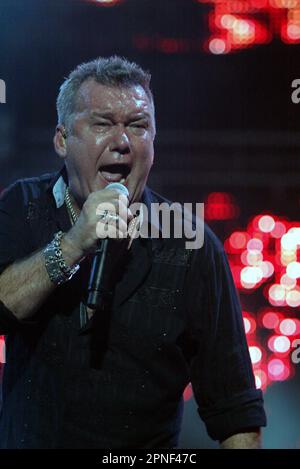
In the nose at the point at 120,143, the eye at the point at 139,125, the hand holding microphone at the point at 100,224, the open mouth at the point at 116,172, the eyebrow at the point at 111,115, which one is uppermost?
the eyebrow at the point at 111,115

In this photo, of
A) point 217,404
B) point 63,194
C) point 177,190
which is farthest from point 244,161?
point 217,404

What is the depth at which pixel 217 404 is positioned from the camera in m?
1.68

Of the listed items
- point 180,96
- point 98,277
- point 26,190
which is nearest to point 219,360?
point 98,277

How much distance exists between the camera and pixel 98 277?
150cm

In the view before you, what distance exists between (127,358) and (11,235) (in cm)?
38

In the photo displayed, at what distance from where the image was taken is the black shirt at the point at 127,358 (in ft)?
5.47

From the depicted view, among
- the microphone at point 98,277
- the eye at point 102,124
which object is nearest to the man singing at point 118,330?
the eye at point 102,124

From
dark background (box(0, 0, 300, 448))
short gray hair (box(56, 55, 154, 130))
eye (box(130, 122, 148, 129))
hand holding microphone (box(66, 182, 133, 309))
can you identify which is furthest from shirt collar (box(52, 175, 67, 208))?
dark background (box(0, 0, 300, 448))

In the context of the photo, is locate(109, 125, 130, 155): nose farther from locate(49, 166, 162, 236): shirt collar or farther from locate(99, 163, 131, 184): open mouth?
locate(49, 166, 162, 236): shirt collar

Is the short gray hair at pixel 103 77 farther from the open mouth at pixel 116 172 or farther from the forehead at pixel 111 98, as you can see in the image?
the open mouth at pixel 116 172

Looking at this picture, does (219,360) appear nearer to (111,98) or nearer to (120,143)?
(120,143)

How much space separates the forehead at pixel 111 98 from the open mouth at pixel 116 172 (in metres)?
0.13

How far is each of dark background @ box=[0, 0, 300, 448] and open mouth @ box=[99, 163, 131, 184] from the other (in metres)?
1.38
